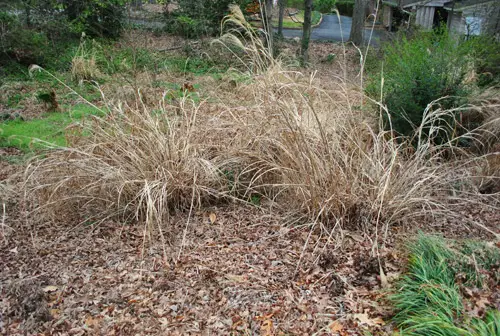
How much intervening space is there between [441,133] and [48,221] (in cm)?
441

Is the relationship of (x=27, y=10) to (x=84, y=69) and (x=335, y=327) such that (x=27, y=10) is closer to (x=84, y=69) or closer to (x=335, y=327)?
(x=84, y=69)

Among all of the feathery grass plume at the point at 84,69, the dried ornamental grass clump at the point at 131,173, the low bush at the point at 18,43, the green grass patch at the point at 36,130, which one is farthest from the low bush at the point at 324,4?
the dried ornamental grass clump at the point at 131,173

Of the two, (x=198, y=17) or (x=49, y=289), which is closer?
(x=49, y=289)

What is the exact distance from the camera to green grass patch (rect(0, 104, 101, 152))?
6.16 m

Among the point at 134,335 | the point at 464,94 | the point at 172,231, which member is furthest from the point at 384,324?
the point at 464,94

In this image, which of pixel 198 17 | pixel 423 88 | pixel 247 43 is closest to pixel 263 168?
pixel 247 43

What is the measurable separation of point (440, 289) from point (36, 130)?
6.17m

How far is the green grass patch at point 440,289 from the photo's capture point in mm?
2355

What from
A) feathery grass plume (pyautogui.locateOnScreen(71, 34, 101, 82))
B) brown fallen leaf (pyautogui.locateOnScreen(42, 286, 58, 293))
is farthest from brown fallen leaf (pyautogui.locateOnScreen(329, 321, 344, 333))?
feathery grass plume (pyautogui.locateOnScreen(71, 34, 101, 82))

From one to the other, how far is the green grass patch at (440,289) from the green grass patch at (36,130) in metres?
4.74

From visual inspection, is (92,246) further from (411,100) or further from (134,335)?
(411,100)

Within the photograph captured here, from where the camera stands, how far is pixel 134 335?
2.79 metres

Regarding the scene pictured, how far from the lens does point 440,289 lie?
2.62 metres

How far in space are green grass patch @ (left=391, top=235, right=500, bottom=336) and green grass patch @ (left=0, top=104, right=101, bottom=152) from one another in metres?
4.74
